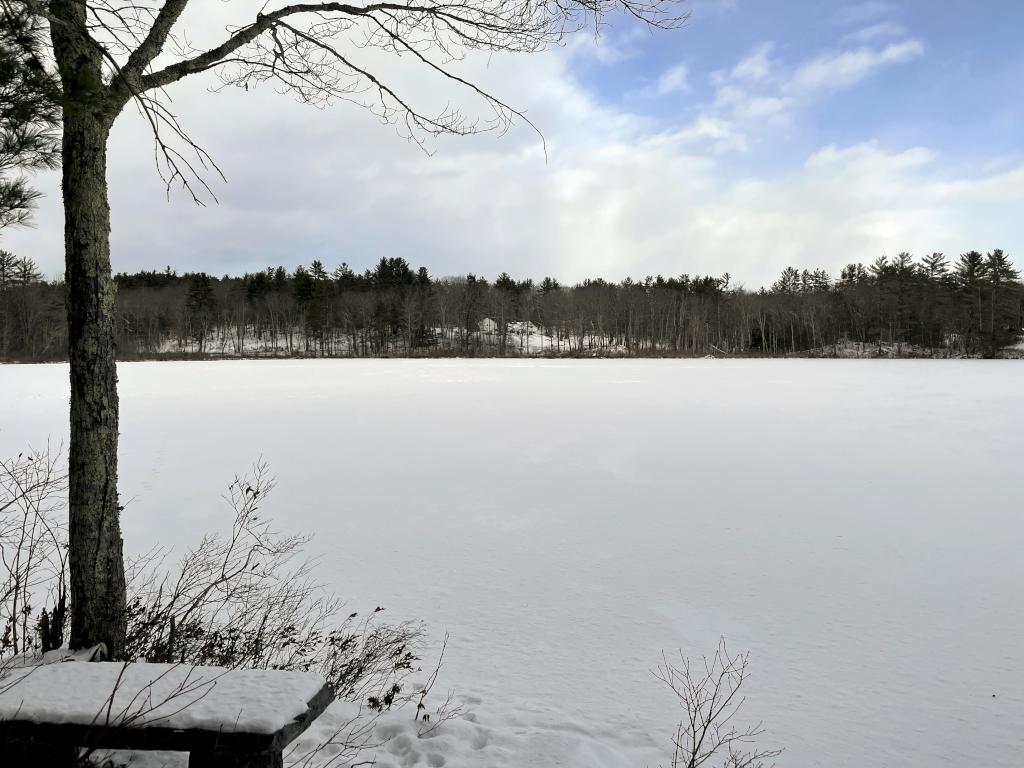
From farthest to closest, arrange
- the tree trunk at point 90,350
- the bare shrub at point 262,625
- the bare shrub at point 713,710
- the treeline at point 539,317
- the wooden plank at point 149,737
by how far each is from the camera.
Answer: the treeline at point 539,317 → the bare shrub at point 262,625 → the bare shrub at point 713,710 → the tree trunk at point 90,350 → the wooden plank at point 149,737

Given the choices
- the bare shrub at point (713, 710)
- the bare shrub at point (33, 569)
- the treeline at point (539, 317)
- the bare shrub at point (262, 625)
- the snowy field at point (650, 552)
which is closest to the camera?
the bare shrub at point (33, 569)

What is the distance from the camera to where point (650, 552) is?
746 cm

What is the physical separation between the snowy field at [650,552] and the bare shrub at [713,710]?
4.4 inches

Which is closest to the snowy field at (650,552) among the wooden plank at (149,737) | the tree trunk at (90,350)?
the wooden plank at (149,737)

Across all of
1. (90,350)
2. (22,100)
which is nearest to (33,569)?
(90,350)

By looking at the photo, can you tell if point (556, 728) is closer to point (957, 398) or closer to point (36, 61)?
point (36, 61)

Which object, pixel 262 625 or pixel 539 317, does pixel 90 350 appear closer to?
pixel 262 625

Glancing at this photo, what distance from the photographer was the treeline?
61219 mm

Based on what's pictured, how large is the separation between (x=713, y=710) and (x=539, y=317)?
78147 mm

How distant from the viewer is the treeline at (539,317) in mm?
61219

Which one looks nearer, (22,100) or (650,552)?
(22,100)

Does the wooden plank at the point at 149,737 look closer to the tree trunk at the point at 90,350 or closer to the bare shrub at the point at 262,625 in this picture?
the bare shrub at the point at 262,625

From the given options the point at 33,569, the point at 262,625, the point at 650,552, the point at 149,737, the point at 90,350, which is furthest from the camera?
the point at 650,552

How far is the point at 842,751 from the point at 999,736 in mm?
1068
